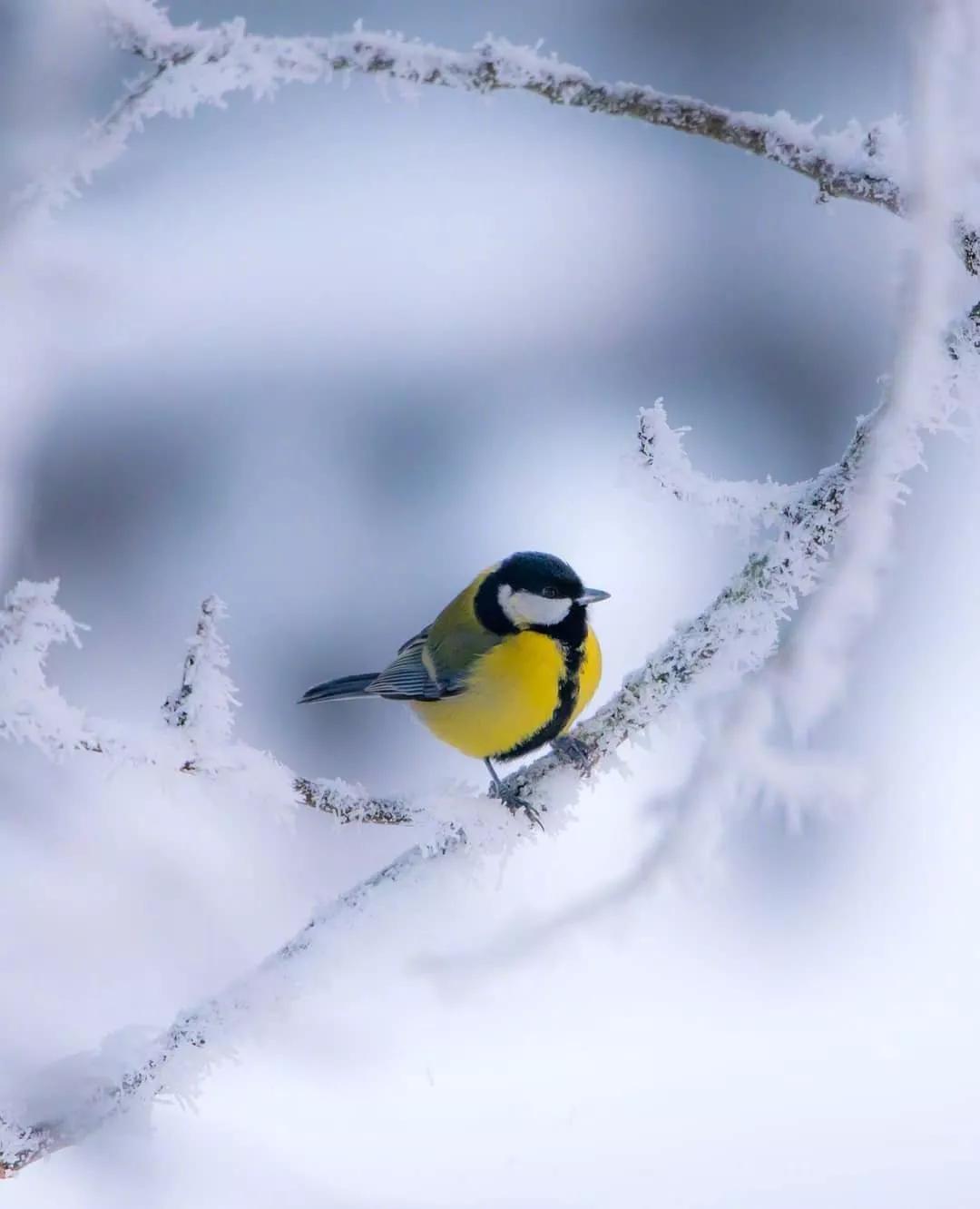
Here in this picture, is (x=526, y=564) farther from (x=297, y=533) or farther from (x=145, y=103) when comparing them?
(x=297, y=533)

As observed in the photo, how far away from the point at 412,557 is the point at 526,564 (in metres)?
0.66

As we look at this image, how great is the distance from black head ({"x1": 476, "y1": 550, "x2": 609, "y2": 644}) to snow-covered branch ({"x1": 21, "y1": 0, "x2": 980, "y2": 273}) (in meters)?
0.30

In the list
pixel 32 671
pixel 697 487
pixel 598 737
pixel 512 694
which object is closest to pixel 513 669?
pixel 512 694

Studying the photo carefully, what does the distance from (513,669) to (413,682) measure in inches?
4.0

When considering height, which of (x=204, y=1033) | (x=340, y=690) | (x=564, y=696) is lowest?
(x=204, y=1033)

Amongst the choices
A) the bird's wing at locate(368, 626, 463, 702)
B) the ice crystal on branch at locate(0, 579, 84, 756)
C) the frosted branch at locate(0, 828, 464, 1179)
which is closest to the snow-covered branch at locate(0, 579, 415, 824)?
the ice crystal on branch at locate(0, 579, 84, 756)

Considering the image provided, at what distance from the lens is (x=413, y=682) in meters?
0.85

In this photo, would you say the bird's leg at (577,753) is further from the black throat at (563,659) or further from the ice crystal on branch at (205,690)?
the ice crystal on branch at (205,690)

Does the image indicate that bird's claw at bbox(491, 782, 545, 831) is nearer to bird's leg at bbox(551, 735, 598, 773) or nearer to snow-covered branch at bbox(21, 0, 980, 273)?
bird's leg at bbox(551, 735, 598, 773)

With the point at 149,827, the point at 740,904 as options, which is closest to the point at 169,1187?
the point at 149,827

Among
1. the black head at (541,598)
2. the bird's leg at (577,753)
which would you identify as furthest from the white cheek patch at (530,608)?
the bird's leg at (577,753)

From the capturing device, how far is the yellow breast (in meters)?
0.77

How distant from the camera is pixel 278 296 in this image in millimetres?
1505

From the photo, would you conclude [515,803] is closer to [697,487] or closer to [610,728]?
[610,728]
